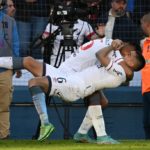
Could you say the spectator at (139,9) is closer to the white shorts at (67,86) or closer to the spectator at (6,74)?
the spectator at (6,74)

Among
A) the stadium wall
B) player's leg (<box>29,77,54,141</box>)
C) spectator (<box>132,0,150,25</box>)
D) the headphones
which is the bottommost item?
the stadium wall

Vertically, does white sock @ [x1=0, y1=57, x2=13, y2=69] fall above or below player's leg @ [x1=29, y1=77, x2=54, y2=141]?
above

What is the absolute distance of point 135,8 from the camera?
12.3m

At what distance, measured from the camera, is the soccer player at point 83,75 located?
31.0 feet

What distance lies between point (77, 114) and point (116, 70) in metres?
2.47

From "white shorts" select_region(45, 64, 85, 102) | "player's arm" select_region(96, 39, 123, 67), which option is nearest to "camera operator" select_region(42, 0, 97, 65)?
"player's arm" select_region(96, 39, 123, 67)

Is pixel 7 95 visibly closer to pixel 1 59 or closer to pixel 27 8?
pixel 1 59

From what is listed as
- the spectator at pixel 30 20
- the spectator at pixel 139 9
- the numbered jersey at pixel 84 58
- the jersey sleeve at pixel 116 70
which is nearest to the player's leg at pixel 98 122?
the jersey sleeve at pixel 116 70

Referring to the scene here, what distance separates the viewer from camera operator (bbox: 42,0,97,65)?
10914mm

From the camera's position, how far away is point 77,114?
11.9 metres

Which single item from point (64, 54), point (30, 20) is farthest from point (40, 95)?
point (30, 20)

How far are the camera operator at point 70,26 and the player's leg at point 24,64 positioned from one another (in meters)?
1.40

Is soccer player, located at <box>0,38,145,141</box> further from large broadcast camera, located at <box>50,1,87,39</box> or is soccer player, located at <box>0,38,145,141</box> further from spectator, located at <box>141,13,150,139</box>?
large broadcast camera, located at <box>50,1,87,39</box>

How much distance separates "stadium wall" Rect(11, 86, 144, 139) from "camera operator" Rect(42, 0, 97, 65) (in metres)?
0.81
